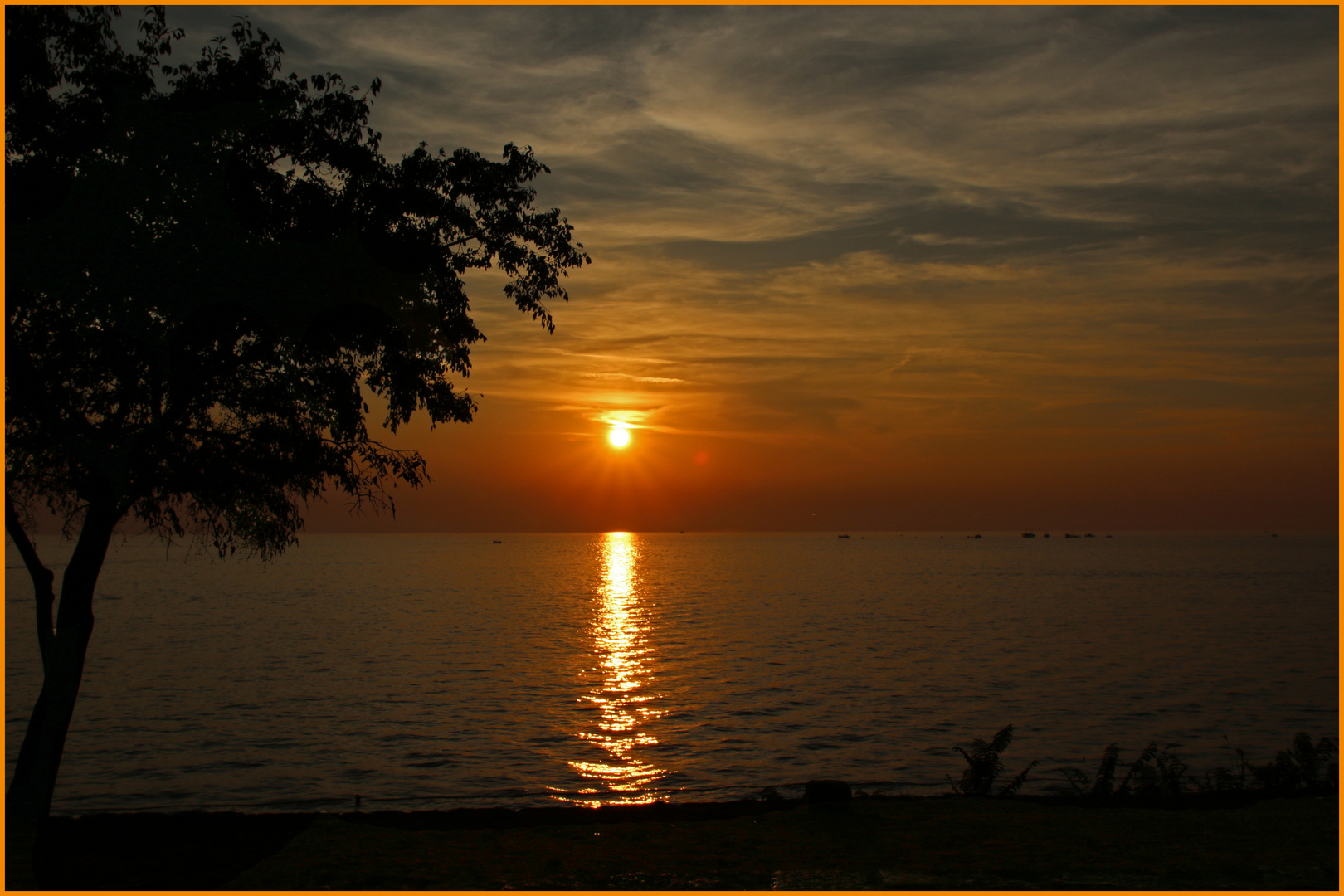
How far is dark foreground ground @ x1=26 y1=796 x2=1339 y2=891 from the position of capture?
10.5 metres

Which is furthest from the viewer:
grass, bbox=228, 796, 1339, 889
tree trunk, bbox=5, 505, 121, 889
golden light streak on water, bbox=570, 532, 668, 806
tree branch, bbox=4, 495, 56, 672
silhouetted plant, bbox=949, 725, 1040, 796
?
golden light streak on water, bbox=570, 532, 668, 806

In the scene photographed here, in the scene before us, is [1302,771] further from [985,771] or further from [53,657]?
[53,657]

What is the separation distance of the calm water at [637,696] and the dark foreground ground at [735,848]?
7.37 meters

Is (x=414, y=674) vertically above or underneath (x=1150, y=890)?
underneath

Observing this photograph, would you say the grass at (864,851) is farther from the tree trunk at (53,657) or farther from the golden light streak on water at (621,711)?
the golden light streak on water at (621,711)

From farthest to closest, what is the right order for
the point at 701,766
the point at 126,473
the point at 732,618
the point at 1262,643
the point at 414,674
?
the point at 732,618, the point at 1262,643, the point at 414,674, the point at 701,766, the point at 126,473

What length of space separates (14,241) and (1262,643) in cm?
6886

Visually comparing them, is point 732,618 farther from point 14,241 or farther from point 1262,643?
point 14,241

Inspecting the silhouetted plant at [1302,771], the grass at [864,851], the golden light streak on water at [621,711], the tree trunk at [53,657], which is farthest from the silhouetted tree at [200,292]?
the silhouetted plant at [1302,771]

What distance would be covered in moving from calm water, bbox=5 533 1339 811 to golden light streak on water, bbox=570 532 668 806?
176mm

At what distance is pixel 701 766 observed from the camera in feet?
94.4

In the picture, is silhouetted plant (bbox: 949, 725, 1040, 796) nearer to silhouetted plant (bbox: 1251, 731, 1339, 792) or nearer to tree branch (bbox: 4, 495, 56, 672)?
silhouetted plant (bbox: 1251, 731, 1339, 792)

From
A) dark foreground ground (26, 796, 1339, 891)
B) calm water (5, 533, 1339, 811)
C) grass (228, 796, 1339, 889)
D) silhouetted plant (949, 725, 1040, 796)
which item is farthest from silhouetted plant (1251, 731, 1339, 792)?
calm water (5, 533, 1339, 811)

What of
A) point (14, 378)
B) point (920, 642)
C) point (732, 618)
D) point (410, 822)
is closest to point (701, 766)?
point (410, 822)
